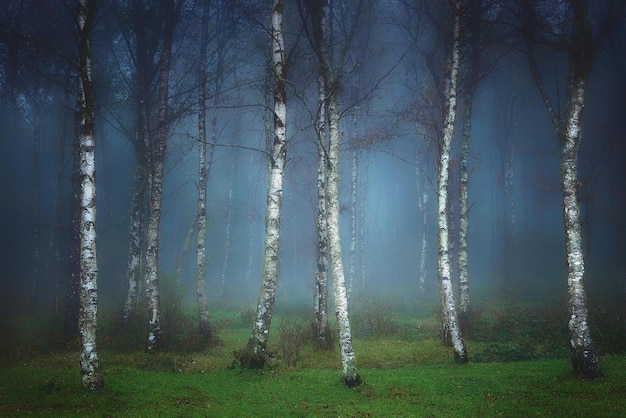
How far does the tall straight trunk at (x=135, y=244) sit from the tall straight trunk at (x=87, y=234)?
7501 millimetres

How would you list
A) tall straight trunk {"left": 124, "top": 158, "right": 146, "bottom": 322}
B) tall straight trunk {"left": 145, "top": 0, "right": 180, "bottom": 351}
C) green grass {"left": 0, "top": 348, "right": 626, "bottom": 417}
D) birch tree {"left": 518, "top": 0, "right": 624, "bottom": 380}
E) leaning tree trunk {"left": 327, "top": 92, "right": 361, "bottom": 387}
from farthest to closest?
tall straight trunk {"left": 124, "top": 158, "right": 146, "bottom": 322} < tall straight trunk {"left": 145, "top": 0, "right": 180, "bottom": 351} < birch tree {"left": 518, "top": 0, "right": 624, "bottom": 380} < leaning tree trunk {"left": 327, "top": 92, "right": 361, "bottom": 387} < green grass {"left": 0, "top": 348, "right": 626, "bottom": 417}

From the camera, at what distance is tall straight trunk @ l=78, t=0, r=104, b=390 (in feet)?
30.5

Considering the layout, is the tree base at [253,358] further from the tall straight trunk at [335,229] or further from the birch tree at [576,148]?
the birch tree at [576,148]

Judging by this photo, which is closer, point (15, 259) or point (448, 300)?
point (448, 300)

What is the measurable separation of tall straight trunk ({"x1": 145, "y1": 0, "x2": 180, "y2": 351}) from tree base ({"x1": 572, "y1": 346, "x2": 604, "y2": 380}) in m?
12.5

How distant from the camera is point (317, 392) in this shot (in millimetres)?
9484

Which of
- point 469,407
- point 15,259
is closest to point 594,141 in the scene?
point 469,407

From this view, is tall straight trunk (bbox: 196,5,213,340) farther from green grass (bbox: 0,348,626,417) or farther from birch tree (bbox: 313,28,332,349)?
green grass (bbox: 0,348,626,417)

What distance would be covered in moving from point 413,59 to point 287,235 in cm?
2202

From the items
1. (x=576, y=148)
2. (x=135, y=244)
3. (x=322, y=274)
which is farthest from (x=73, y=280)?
(x=576, y=148)

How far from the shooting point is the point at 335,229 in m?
10.6

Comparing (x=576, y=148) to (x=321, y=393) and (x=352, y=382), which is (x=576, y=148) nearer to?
(x=352, y=382)

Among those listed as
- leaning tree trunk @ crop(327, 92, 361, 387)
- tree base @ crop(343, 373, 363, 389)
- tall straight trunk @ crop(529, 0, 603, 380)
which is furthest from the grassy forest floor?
tall straight trunk @ crop(529, 0, 603, 380)

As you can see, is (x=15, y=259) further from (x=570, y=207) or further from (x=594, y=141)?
(x=594, y=141)
